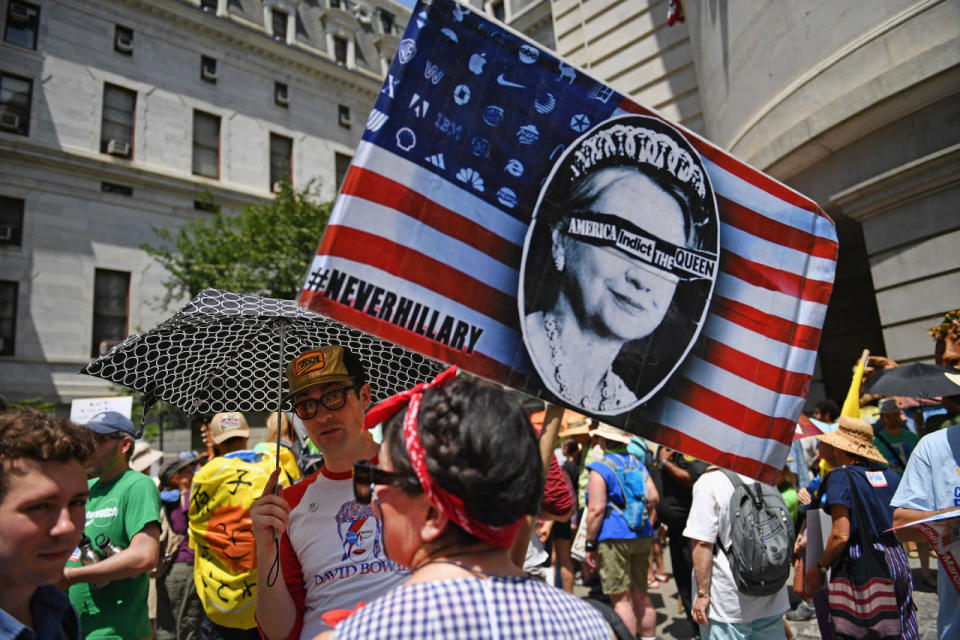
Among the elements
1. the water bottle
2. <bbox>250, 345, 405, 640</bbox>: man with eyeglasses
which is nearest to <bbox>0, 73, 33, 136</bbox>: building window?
the water bottle

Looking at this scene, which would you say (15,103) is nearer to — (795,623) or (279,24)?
(279,24)

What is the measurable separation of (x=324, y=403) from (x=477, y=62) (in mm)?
1587

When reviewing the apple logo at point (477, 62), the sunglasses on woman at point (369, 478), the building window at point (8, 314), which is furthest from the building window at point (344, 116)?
the sunglasses on woman at point (369, 478)

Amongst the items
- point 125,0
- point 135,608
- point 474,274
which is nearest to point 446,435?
point 474,274

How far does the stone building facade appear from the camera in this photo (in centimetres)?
2141

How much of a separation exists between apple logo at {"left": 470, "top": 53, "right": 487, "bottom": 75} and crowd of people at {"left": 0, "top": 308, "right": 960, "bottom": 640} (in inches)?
47.0

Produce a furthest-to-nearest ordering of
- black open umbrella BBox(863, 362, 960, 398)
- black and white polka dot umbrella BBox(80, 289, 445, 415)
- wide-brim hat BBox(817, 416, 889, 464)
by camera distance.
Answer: black open umbrella BBox(863, 362, 960, 398) < wide-brim hat BBox(817, 416, 889, 464) < black and white polka dot umbrella BBox(80, 289, 445, 415)

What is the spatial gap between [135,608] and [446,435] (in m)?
3.54

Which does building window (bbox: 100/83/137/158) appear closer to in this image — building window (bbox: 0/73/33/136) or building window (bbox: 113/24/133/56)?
building window (bbox: 113/24/133/56)

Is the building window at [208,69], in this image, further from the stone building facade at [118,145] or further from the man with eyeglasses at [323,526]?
the man with eyeglasses at [323,526]

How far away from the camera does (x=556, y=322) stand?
7.25 feet

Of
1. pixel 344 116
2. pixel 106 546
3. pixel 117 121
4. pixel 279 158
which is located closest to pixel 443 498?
pixel 106 546

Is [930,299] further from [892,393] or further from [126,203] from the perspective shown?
[126,203]

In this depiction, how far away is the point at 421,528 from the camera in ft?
4.66
